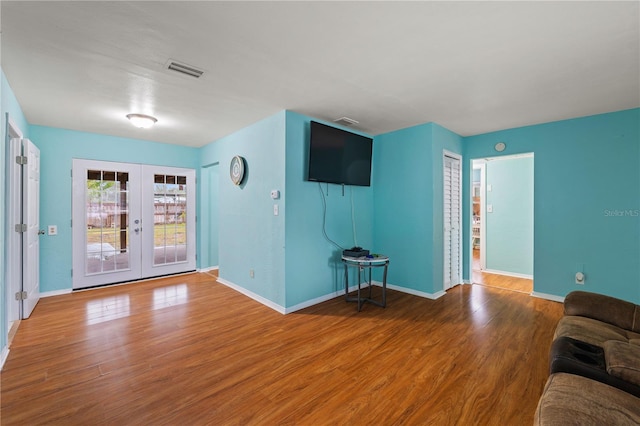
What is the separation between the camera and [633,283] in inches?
129

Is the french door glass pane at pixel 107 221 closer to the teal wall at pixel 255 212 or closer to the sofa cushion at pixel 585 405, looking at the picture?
the teal wall at pixel 255 212

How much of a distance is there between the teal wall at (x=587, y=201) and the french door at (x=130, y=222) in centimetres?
577

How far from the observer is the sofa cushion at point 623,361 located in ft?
4.43

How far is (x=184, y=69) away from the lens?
239 cm

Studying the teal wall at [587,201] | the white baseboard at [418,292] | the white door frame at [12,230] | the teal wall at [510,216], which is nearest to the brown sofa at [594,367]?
the white baseboard at [418,292]

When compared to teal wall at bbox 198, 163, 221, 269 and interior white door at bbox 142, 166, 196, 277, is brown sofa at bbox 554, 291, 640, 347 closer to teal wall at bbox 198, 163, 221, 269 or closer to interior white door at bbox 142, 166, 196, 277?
teal wall at bbox 198, 163, 221, 269

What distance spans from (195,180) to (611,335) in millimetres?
5858

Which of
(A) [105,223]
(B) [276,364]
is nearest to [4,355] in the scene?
(B) [276,364]

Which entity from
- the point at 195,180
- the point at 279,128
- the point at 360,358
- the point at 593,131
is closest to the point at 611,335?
the point at 360,358

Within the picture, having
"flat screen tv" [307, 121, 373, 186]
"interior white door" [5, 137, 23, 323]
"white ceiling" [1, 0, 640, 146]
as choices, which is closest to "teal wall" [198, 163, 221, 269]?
"white ceiling" [1, 0, 640, 146]

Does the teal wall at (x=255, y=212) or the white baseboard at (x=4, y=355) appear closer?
the white baseboard at (x=4, y=355)

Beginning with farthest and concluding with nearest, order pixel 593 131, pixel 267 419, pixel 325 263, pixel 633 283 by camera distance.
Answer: pixel 325 263
pixel 593 131
pixel 633 283
pixel 267 419

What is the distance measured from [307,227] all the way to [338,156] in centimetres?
107

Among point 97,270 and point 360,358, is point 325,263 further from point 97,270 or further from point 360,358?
point 97,270
